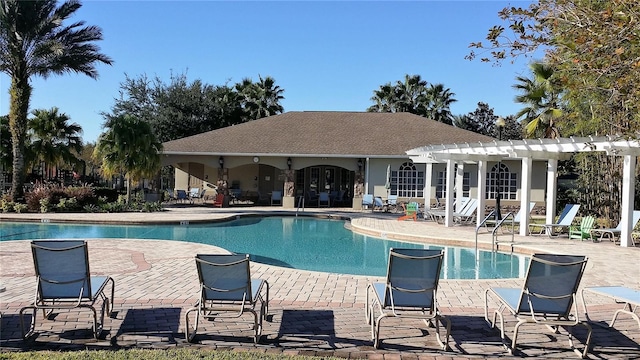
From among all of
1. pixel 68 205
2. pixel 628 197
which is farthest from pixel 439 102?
pixel 68 205

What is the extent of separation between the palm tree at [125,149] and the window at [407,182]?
11.9 metres

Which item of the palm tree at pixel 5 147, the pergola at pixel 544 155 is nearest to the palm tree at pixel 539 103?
the pergola at pixel 544 155

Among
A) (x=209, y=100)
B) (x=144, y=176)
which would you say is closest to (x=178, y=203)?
(x=144, y=176)

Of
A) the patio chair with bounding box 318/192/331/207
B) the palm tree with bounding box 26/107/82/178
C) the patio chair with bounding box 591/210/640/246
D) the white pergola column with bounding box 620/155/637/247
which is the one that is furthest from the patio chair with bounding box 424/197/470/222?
the palm tree with bounding box 26/107/82/178

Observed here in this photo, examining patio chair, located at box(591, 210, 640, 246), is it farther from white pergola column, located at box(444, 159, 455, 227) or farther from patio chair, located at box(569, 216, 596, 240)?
white pergola column, located at box(444, 159, 455, 227)

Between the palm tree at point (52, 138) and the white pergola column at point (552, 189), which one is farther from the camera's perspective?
the palm tree at point (52, 138)

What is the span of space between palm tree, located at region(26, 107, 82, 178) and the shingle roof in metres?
6.73

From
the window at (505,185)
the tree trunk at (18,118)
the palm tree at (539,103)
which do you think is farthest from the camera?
the window at (505,185)

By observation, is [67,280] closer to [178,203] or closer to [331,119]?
[178,203]

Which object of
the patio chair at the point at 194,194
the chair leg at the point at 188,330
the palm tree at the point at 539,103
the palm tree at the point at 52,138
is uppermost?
the palm tree at the point at 539,103

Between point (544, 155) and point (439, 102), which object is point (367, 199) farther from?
point (439, 102)

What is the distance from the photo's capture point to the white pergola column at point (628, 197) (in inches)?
514

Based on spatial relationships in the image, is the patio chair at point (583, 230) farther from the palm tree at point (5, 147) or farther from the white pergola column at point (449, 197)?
the palm tree at point (5, 147)

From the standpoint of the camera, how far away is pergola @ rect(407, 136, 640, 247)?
1295 cm
